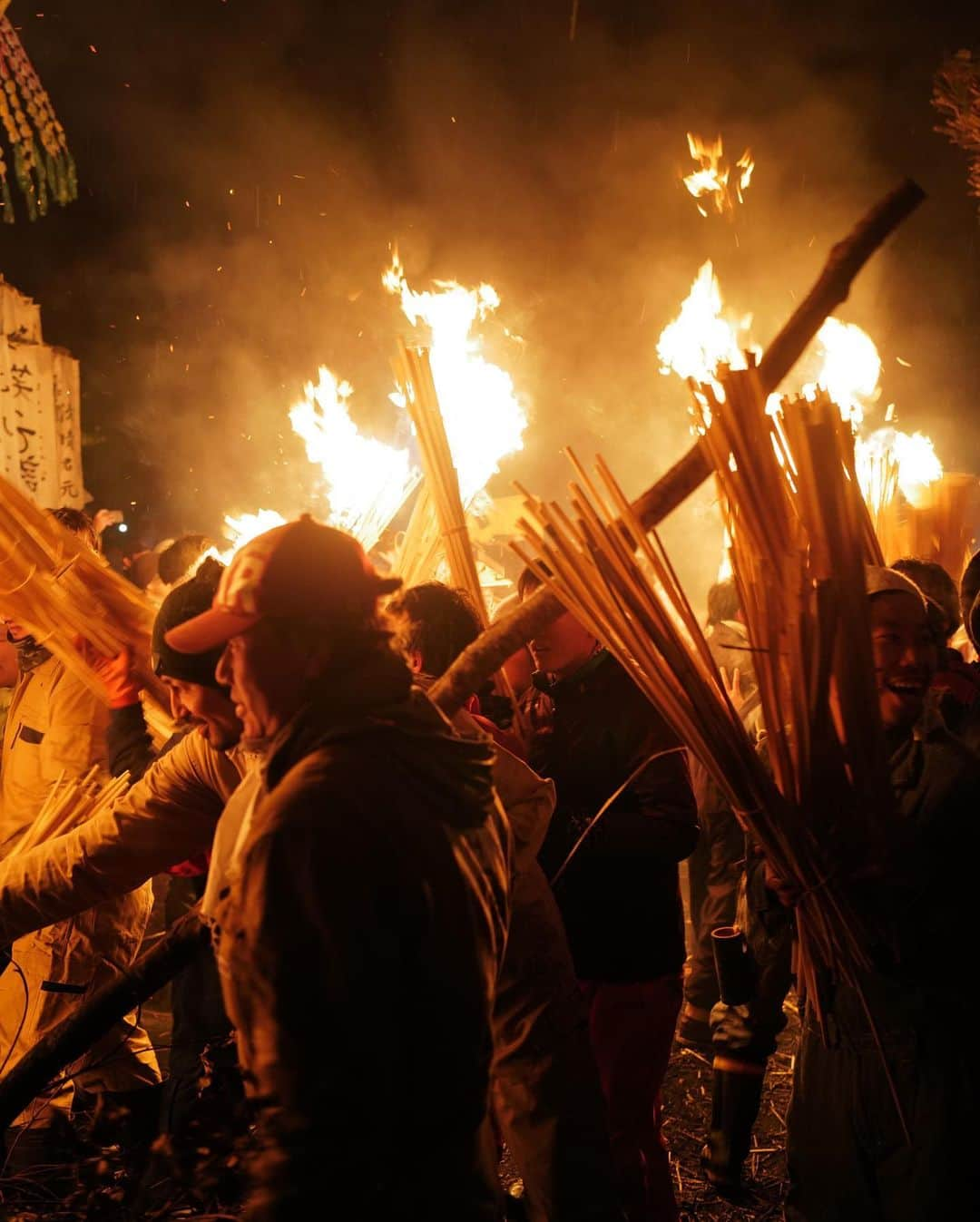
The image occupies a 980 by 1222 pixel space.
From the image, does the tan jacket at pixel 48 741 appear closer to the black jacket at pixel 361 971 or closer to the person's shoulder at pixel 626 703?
the person's shoulder at pixel 626 703

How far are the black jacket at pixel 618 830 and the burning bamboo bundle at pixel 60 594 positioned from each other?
1.62 metres

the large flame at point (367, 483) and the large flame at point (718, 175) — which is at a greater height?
the large flame at point (718, 175)

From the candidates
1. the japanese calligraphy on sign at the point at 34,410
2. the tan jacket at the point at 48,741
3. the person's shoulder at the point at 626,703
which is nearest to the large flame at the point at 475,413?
the person's shoulder at the point at 626,703

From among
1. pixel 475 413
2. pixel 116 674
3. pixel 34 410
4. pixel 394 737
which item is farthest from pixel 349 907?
pixel 34 410

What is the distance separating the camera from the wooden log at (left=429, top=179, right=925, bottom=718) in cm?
206

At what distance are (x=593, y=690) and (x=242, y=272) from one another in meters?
18.0

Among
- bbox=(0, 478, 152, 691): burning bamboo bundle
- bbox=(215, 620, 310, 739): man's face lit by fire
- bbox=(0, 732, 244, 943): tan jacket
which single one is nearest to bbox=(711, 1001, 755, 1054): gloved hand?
→ bbox=(0, 732, 244, 943): tan jacket

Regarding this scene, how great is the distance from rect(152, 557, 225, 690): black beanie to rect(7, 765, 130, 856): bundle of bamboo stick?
787 mm

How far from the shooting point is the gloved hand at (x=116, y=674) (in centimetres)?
345

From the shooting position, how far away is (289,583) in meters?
1.56

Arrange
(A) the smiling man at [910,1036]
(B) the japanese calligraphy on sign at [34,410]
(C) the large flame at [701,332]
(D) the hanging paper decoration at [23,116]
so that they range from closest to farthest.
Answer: (A) the smiling man at [910,1036], (D) the hanging paper decoration at [23,116], (C) the large flame at [701,332], (B) the japanese calligraphy on sign at [34,410]

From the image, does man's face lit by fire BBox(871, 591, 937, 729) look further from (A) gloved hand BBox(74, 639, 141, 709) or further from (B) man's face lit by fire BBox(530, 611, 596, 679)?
(A) gloved hand BBox(74, 639, 141, 709)

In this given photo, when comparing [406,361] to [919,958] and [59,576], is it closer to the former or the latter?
[59,576]

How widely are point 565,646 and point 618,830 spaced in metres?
0.65
